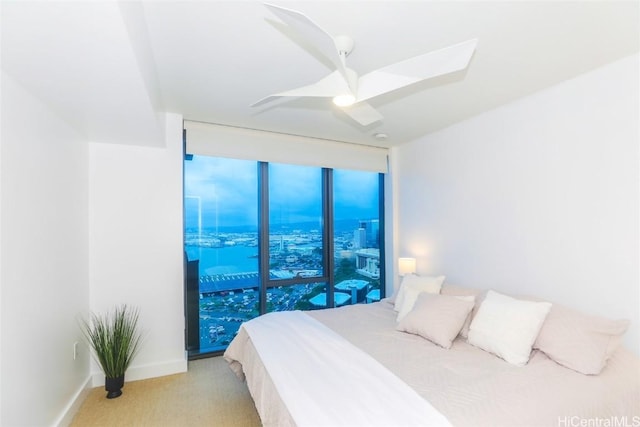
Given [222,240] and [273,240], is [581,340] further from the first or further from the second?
[222,240]

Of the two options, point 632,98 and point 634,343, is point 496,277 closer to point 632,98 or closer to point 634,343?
point 634,343

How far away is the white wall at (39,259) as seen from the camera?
1593 millimetres

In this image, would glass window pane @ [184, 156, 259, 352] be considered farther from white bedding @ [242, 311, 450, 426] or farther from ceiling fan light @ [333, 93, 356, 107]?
ceiling fan light @ [333, 93, 356, 107]

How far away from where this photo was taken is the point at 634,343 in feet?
6.40

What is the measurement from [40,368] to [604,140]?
3884 mm

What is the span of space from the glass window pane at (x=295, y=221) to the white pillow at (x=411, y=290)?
1.29m

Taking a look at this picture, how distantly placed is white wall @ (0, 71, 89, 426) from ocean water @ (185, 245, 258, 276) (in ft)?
3.45

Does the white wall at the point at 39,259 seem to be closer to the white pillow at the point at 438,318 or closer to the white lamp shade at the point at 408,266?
the white pillow at the point at 438,318

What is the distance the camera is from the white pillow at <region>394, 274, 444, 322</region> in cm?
271

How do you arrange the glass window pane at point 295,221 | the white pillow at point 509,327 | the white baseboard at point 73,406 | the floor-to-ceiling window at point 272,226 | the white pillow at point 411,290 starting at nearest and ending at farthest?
the white pillow at point 509,327 < the white baseboard at point 73,406 < the white pillow at point 411,290 < the floor-to-ceiling window at point 272,226 < the glass window pane at point 295,221

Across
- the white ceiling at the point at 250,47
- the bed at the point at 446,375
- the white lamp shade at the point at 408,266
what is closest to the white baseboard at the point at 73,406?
the bed at the point at 446,375

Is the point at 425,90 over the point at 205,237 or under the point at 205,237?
over

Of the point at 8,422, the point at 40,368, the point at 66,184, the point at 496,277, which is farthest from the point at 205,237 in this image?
the point at 496,277

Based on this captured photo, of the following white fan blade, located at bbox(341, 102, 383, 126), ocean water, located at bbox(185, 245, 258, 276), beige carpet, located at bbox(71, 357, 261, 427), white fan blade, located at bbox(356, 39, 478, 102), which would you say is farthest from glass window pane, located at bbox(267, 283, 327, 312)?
white fan blade, located at bbox(356, 39, 478, 102)
